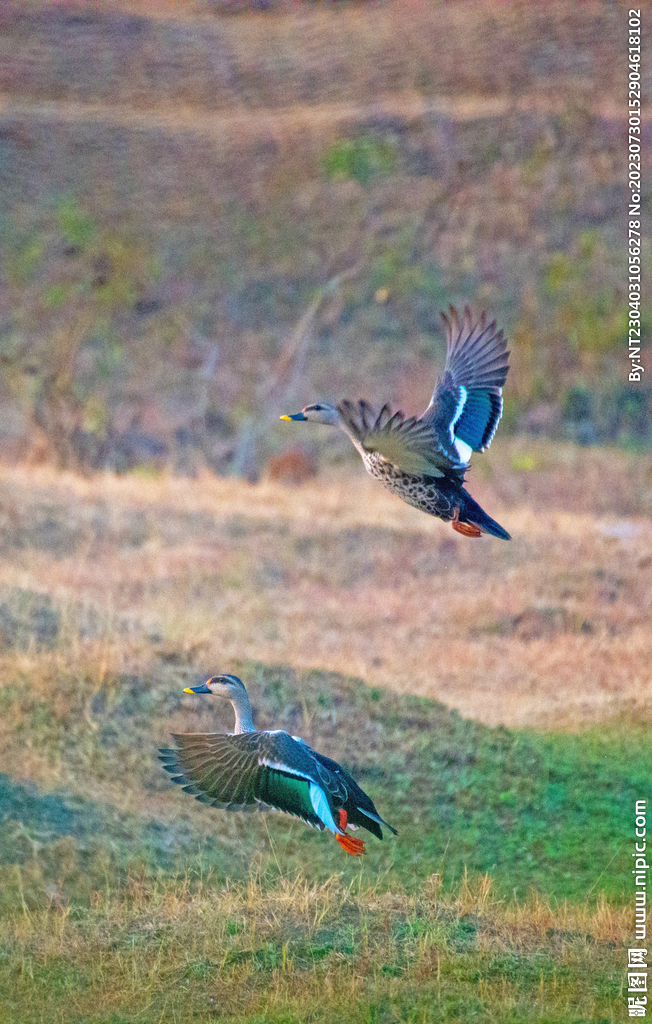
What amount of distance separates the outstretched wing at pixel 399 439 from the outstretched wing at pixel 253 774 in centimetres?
88

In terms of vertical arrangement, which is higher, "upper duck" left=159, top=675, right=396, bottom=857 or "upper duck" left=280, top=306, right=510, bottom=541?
"upper duck" left=280, top=306, right=510, bottom=541

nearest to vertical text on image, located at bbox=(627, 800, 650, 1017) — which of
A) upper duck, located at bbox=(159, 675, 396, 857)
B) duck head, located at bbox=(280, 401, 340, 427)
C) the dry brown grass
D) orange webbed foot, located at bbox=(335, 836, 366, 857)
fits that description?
orange webbed foot, located at bbox=(335, 836, 366, 857)

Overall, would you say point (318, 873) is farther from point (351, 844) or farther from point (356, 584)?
point (356, 584)

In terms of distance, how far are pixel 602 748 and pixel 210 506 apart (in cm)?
424

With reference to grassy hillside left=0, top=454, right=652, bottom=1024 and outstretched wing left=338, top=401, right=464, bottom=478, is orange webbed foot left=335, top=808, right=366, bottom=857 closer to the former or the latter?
grassy hillside left=0, top=454, right=652, bottom=1024

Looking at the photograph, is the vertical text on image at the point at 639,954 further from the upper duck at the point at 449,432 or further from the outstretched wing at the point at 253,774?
the upper duck at the point at 449,432

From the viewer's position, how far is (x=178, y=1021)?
4.02 m

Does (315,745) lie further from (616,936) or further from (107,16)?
(107,16)

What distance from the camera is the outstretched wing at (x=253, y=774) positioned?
3.71m

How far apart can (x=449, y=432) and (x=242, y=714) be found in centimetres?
110

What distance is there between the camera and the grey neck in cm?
421

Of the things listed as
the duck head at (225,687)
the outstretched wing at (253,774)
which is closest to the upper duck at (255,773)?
the outstretched wing at (253,774)

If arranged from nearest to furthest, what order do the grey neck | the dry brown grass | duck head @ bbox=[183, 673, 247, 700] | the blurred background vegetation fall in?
the grey neck → duck head @ bbox=[183, 673, 247, 700] → the dry brown grass → the blurred background vegetation

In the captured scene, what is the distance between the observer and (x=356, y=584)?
8.63 metres
